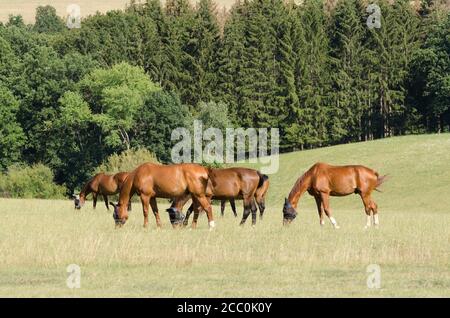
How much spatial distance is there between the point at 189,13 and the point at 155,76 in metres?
15.3

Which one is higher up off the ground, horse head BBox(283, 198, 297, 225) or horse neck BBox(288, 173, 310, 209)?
horse neck BBox(288, 173, 310, 209)

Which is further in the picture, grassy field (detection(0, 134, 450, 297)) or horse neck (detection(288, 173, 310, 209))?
horse neck (detection(288, 173, 310, 209))

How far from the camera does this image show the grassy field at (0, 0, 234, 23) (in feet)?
577

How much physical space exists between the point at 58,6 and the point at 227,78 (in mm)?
87309

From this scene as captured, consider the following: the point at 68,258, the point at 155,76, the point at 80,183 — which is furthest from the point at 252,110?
the point at 68,258

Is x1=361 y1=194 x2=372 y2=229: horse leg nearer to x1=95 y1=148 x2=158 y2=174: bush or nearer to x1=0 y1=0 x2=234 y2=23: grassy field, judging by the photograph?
x1=95 y1=148 x2=158 y2=174: bush

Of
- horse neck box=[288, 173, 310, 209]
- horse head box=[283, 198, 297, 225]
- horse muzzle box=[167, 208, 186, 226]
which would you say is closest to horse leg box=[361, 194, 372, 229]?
horse neck box=[288, 173, 310, 209]

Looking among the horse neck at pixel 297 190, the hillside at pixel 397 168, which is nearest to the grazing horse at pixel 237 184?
the horse neck at pixel 297 190

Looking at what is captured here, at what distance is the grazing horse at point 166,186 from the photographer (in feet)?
89.7

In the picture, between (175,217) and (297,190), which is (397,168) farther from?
(175,217)

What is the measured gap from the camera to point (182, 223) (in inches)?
1078

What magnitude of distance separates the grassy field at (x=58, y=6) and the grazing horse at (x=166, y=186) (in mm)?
148123

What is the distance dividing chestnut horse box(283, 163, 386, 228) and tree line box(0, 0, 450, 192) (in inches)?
2438
